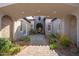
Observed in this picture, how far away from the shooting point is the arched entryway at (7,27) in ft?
52.0

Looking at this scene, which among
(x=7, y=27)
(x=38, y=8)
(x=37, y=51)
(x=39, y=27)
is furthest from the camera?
(x=39, y=27)

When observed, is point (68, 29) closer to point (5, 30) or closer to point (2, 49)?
point (5, 30)

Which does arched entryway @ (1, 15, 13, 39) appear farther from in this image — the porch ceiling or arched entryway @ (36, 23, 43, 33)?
arched entryway @ (36, 23, 43, 33)

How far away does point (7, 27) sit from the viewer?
55.3ft

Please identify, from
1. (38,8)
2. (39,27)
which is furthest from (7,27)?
(39,27)

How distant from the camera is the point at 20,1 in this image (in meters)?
9.83

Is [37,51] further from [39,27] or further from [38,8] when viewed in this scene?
[39,27]

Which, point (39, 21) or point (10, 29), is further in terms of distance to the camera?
point (39, 21)

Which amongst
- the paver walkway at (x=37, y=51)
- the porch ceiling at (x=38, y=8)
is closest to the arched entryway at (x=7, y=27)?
the porch ceiling at (x=38, y=8)

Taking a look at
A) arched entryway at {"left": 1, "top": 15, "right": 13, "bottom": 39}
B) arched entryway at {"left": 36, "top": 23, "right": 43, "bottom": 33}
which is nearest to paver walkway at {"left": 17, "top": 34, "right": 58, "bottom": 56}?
arched entryway at {"left": 1, "top": 15, "right": 13, "bottom": 39}

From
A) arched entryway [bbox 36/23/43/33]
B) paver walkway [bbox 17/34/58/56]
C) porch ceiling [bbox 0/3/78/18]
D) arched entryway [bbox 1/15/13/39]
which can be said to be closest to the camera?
paver walkway [bbox 17/34/58/56]

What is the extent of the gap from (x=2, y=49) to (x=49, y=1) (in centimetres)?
432

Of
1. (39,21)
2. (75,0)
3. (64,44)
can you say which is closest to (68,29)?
(64,44)

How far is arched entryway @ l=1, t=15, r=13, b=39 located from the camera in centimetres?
1584
